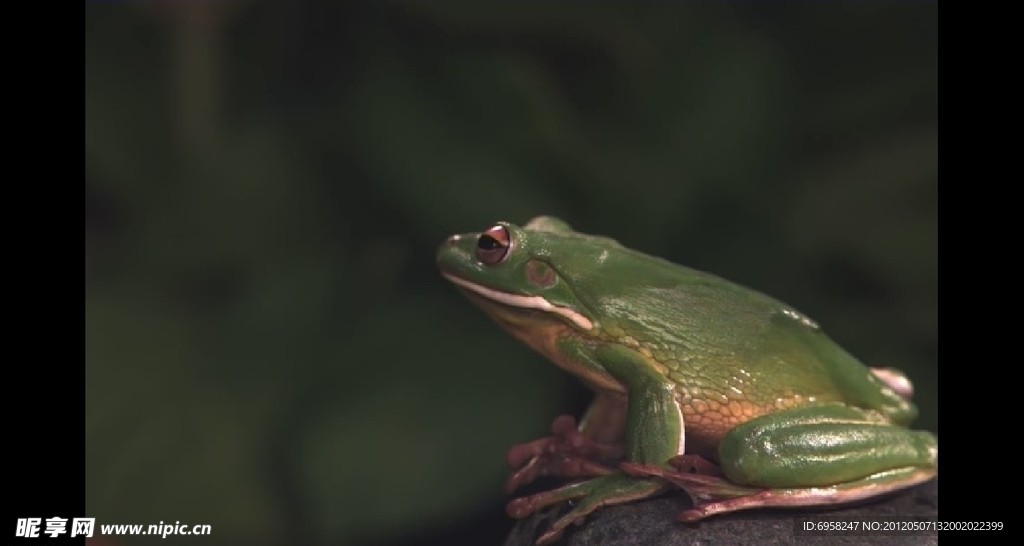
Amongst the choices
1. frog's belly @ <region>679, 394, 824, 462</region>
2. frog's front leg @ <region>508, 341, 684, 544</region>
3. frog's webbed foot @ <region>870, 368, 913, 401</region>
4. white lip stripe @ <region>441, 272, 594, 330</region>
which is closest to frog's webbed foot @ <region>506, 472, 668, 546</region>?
frog's front leg @ <region>508, 341, 684, 544</region>

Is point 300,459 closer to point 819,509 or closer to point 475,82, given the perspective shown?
point 475,82

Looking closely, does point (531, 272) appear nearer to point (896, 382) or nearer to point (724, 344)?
point (724, 344)

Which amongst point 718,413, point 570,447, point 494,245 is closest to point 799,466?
point 718,413

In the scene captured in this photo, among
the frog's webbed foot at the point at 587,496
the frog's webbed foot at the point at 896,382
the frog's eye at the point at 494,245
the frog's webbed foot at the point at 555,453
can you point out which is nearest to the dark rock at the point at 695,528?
the frog's webbed foot at the point at 587,496
